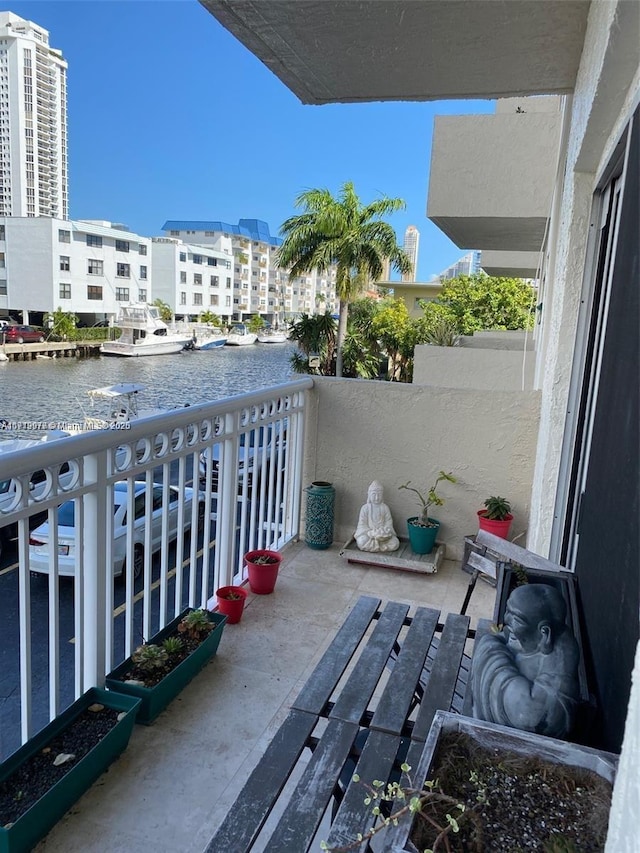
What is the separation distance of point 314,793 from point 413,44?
2265 mm

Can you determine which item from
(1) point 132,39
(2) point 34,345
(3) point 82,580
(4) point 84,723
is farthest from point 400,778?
(1) point 132,39

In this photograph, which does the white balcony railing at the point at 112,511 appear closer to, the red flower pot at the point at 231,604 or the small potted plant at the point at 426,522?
the red flower pot at the point at 231,604

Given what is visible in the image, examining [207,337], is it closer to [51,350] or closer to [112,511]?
[51,350]

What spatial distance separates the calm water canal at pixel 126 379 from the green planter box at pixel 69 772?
22.1m

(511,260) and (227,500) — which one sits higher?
(511,260)

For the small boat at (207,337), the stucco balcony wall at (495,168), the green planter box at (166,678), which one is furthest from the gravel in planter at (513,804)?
the small boat at (207,337)

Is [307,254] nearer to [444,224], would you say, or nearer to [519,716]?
[444,224]

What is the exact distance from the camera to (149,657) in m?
2.11

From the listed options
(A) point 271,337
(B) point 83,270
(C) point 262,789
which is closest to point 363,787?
(C) point 262,789

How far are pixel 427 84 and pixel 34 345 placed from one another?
50.4 m

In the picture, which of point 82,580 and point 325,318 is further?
point 325,318

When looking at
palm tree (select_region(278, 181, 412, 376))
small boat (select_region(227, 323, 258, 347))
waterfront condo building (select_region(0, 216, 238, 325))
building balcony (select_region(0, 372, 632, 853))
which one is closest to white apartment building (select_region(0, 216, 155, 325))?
waterfront condo building (select_region(0, 216, 238, 325))

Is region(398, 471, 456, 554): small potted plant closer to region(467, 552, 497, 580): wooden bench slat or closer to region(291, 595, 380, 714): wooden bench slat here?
region(467, 552, 497, 580): wooden bench slat

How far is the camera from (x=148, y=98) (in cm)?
14975
